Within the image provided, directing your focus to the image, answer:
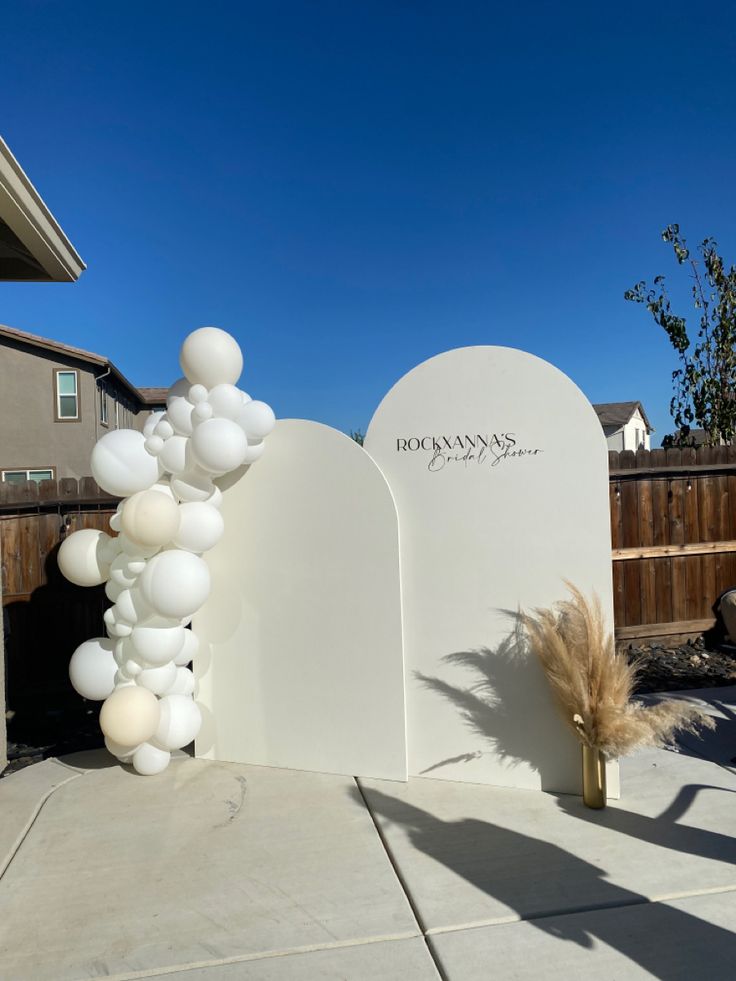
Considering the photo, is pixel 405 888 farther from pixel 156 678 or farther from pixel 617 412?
pixel 617 412

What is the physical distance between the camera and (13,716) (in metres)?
5.34

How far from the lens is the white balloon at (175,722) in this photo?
12.5ft

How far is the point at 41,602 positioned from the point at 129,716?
2650mm

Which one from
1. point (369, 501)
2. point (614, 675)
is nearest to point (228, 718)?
point (369, 501)

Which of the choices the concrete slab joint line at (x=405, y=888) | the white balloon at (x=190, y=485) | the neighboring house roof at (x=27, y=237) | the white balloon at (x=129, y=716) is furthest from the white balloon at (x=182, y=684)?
the neighboring house roof at (x=27, y=237)

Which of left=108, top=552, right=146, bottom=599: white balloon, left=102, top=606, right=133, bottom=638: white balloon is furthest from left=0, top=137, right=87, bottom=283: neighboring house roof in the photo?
left=102, top=606, right=133, bottom=638: white balloon

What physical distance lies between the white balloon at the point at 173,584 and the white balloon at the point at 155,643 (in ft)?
0.66

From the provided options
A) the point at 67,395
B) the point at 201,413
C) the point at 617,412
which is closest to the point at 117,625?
A: the point at 201,413

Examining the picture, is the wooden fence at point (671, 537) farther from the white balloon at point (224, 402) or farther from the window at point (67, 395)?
the window at point (67, 395)

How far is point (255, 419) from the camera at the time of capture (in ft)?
12.5

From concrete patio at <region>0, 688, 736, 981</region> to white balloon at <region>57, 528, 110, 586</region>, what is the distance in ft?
4.21

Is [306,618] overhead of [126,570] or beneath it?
beneath

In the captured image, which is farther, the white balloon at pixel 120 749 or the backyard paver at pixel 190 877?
the white balloon at pixel 120 749

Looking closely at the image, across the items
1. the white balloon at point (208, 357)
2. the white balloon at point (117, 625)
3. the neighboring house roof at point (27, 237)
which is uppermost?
the neighboring house roof at point (27, 237)
